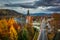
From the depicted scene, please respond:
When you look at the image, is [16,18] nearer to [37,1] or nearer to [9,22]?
[9,22]

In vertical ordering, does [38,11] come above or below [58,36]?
above

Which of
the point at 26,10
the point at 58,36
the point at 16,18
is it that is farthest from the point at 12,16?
the point at 58,36

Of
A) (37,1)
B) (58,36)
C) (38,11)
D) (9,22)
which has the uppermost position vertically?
(37,1)

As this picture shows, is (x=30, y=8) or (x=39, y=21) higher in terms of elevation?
(x=30, y=8)

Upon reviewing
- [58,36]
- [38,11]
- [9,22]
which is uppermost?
[38,11]

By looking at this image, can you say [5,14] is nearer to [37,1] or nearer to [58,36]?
[37,1]

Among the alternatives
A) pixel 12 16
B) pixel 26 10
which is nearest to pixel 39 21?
pixel 26 10

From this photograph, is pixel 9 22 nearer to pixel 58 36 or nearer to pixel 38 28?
pixel 38 28
